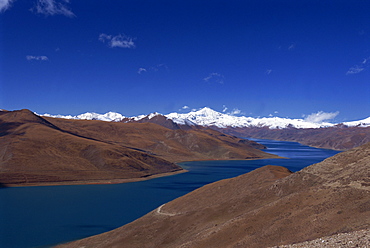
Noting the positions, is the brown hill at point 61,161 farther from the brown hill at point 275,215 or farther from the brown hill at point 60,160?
the brown hill at point 275,215

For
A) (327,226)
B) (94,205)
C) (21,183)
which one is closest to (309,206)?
(327,226)

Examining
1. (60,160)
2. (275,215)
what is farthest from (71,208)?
(60,160)

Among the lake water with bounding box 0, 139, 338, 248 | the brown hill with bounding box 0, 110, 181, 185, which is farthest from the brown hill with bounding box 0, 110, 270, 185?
the lake water with bounding box 0, 139, 338, 248

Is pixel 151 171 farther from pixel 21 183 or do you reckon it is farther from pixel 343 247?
pixel 343 247

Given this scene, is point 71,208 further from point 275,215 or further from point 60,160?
point 60,160

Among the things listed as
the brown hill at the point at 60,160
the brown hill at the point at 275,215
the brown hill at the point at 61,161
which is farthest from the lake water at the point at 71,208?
the brown hill at the point at 60,160

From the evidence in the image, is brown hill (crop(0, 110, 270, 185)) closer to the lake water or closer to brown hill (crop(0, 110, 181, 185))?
brown hill (crop(0, 110, 181, 185))
